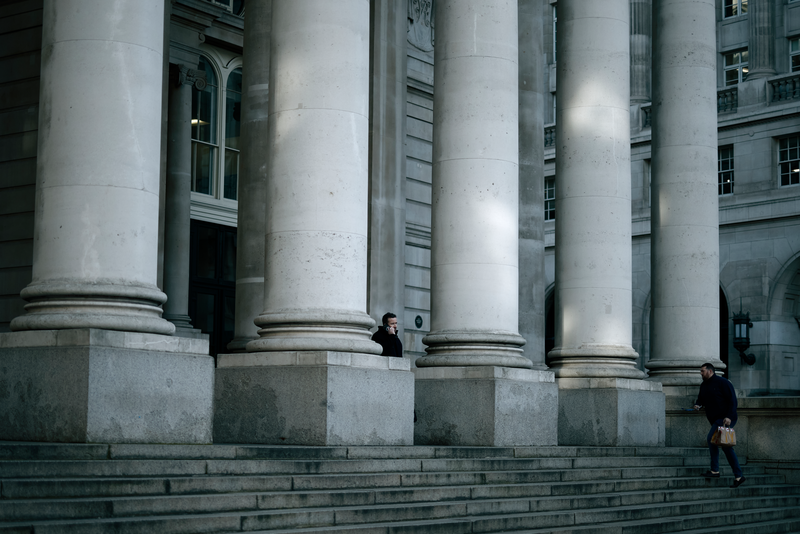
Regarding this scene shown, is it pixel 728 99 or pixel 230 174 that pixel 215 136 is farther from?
pixel 728 99

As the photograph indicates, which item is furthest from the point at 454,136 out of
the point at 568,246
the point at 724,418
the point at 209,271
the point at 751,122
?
the point at 751,122

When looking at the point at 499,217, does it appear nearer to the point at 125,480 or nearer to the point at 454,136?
the point at 454,136

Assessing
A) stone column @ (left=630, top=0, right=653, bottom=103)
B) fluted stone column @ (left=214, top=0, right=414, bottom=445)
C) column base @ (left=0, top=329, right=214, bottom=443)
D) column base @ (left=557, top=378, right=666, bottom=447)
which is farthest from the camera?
stone column @ (left=630, top=0, right=653, bottom=103)

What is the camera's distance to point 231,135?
3569cm

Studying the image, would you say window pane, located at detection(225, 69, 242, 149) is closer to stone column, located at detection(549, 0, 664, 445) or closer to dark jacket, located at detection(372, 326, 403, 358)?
stone column, located at detection(549, 0, 664, 445)

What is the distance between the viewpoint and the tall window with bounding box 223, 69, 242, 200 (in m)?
35.7

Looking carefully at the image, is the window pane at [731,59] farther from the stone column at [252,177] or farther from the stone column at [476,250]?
the stone column at [476,250]

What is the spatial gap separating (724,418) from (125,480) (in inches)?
566

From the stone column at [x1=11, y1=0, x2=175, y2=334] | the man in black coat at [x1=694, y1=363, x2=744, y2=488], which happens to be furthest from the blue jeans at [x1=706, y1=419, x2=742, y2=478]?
the stone column at [x1=11, y1=0, x2=175, y2=334]

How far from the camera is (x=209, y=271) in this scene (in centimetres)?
3500

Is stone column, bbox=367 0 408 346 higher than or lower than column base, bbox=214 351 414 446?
higher

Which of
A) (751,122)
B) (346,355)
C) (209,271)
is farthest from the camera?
(751,122)

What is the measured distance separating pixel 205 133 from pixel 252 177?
8.94 meters

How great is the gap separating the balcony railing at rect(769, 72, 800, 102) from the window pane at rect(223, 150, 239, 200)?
29.1 m
